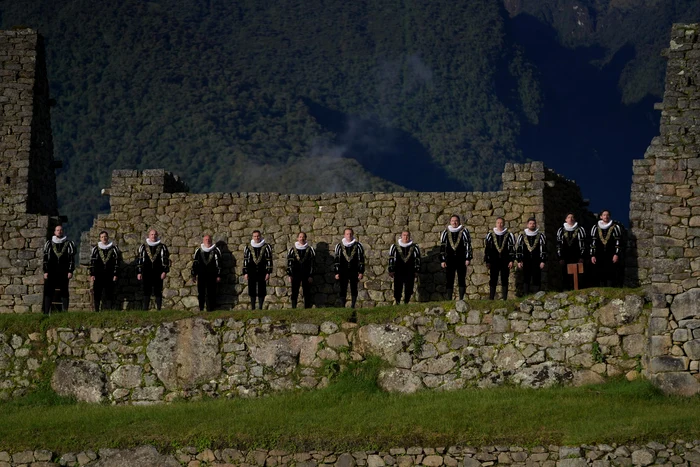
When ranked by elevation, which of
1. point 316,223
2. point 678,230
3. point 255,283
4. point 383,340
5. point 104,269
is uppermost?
point 316,223

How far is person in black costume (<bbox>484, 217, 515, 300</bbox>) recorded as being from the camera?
27.0m

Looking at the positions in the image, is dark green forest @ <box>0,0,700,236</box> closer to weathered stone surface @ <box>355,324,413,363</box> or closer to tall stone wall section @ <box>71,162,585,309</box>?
tall stone wall section @ <box>71,162,585,309</box>

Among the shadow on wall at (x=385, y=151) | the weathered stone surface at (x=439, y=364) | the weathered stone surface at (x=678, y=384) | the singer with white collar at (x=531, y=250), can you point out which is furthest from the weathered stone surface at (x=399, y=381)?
the shadow on wall at (x=385, y=151)

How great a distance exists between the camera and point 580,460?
69.4 ft

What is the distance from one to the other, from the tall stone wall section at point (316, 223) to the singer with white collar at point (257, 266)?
1033 mm

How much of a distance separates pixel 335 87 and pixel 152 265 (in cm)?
6349

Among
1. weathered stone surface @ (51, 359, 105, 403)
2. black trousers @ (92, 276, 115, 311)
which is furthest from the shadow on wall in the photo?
weathered stone surface @ (51, 359, 105, 403)

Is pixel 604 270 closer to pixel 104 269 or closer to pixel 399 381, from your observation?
pixel 399 381

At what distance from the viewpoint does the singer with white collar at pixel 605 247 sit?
26688 millimetres

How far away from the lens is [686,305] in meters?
23.3

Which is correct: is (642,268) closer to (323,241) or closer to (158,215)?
(323,241)

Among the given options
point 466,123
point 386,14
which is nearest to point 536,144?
point 466,123

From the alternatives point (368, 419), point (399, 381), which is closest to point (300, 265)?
point (399, 381)

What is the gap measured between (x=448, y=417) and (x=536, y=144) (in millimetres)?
72043
